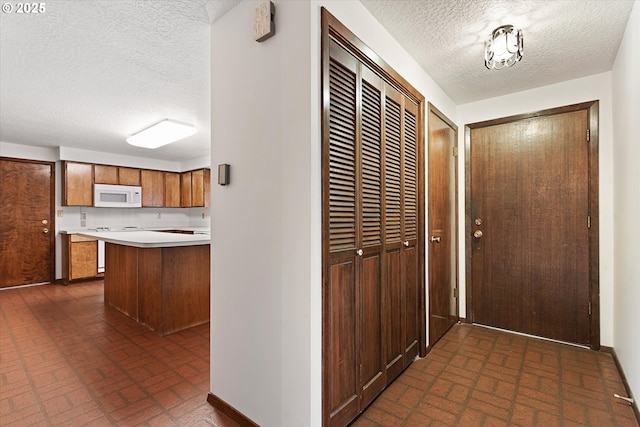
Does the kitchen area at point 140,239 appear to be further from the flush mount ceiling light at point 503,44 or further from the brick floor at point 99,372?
the flush mount ceiling light at point 503,44

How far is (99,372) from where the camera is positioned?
225cm

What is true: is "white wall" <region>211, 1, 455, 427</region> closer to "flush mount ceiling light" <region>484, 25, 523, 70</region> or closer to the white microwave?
"flush mount ceiling light" <region>484, 25, 523, 70</region>

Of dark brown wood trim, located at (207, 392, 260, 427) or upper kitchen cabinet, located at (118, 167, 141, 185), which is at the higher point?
upper kitchen cabinet, located at (118, 167, 141, 185)

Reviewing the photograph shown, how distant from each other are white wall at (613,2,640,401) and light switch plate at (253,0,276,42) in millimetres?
1955

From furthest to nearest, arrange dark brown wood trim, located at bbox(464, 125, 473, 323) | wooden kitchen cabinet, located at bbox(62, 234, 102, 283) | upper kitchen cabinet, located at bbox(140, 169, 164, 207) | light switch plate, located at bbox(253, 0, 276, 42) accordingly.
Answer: upper kitchen cabinet, located at bbox(140, 169, 164, 207)
wooden kitchen cabinet, located at bbox(62, 234, 102, 283)
dark brown wood trim, located at bbox(464, 125, 473, 323)
light switch plate, located at bbox(253, 0, 276, 42)

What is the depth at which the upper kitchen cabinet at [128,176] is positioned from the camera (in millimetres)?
5789

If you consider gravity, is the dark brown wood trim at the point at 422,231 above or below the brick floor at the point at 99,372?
above

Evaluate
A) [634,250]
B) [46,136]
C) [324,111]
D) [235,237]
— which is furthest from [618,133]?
[46,136]

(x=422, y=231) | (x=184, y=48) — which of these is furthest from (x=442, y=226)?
(x=184, y=48)

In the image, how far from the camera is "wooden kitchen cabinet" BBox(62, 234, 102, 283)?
5098mm

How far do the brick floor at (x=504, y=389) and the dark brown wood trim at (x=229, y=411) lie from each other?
23.3 inches

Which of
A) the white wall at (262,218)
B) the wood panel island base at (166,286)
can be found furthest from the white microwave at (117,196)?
the white wall at (262,218)

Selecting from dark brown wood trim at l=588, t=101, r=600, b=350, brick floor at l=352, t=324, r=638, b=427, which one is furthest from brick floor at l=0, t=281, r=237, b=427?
dark brown wood trim at l=588, t=101, r=600, b=350

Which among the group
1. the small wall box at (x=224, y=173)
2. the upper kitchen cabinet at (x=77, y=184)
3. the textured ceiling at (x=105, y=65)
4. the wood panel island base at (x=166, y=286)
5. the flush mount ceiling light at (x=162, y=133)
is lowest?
the wood panel island base at (x=166, y=286)
